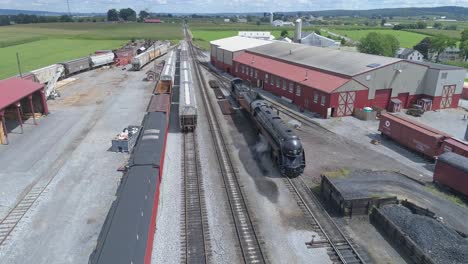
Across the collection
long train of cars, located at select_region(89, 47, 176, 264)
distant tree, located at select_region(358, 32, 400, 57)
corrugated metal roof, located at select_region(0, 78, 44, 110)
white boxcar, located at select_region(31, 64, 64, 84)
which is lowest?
long train of cars, located at select_region(89, 47, 176, 264)

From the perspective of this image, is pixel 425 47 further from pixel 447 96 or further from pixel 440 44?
pixel 447 96

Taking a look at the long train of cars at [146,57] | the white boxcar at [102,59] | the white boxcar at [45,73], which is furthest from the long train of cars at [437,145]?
the white boxcar at [102,59]

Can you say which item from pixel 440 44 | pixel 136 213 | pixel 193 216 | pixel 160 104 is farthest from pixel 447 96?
pixel 440 44

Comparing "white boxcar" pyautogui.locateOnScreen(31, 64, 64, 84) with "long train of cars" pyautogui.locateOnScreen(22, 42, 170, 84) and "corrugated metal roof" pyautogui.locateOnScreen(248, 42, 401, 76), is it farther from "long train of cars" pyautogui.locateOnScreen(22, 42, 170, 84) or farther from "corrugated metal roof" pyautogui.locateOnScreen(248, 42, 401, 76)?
"corrugated metal roof" pyautogui.locateOnScreen(248, 42, 401, 76)

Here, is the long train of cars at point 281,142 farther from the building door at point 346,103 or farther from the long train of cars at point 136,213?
the building door at point 346,103

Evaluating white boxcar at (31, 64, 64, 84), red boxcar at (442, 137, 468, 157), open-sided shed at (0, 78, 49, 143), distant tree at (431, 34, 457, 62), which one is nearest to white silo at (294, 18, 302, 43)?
distant tree at (431, 34, 457, 62)

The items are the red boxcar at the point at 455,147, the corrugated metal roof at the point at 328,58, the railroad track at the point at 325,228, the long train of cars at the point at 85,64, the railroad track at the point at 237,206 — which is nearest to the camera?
the railroad track at the point at 325,228
